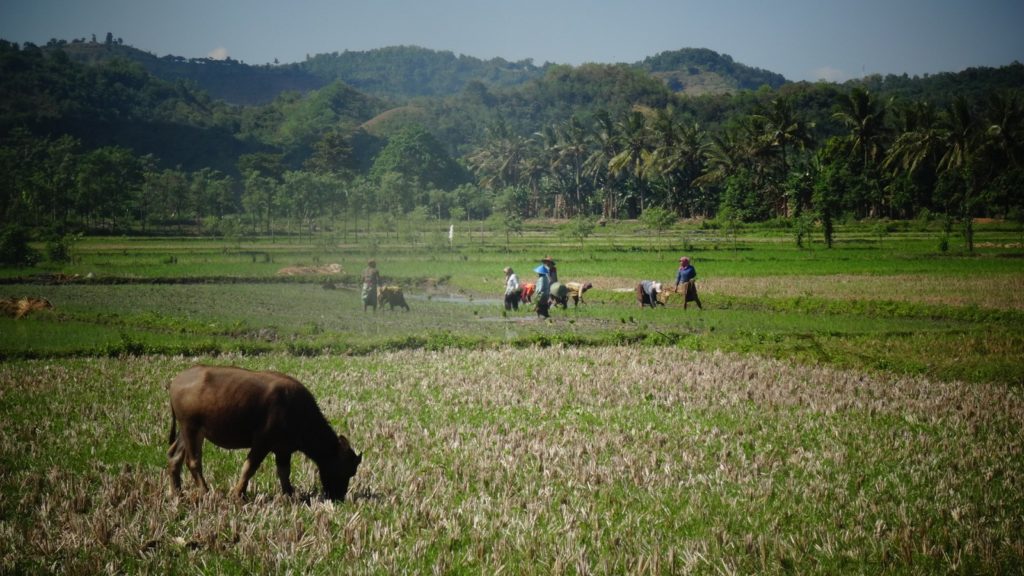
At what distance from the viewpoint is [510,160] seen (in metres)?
107

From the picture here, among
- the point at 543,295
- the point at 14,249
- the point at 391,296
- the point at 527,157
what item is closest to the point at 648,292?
the point at 543,295

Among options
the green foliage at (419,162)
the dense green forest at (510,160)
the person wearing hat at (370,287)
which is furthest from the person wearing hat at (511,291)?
the green foliage at (419,162)

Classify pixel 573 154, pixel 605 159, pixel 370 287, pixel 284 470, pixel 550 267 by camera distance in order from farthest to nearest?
1. pixel 573 154
2. pixel 605 159
3. pixel 370 287
4. pixel 550 267
5. pixel 284 470

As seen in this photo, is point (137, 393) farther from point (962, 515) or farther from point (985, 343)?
point (985, 343)

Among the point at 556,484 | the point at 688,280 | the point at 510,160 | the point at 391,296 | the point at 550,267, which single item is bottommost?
the point at 391,296

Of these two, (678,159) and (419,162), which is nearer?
(678,159)

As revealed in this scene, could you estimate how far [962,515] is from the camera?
6.20 m

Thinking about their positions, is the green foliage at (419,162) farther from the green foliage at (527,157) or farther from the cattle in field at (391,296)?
the cattle in field at (391,296)

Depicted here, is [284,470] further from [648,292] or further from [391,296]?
[648,292]

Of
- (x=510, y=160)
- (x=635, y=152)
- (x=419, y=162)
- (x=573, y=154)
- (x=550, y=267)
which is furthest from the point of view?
(x=419, y=162)

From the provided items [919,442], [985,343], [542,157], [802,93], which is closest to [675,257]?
[985,343]

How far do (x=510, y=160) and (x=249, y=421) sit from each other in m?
103

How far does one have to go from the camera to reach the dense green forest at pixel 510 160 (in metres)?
54.7

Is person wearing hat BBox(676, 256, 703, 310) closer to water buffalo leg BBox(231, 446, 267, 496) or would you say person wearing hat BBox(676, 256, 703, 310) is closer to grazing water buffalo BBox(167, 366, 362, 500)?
grazing water buffalo BBox(167, 366, 362, 500)
